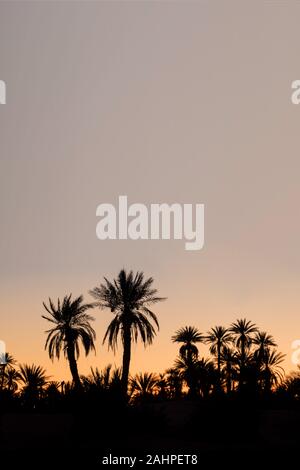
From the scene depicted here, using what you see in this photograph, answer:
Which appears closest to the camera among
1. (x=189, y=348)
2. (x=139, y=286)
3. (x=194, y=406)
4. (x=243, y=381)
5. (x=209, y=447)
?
(x=209, y=447)

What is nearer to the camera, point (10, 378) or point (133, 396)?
point (133, 396)

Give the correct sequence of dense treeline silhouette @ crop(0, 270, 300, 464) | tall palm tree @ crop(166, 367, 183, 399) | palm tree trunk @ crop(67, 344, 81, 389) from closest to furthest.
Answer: dense treeline silhouette @ crop(0, 270, 300, 464)
palm tree trunk @ crop(67, 344, 81, 389)
tall palm tree @ crop(166, 367, 183, 399)

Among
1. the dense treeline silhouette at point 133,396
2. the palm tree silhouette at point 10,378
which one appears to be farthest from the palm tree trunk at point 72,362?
the palm tree silhouette at point 10,378

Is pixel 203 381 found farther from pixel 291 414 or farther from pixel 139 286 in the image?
pixel 291 414

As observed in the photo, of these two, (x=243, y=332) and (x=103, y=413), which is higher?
(x=243, y=332)

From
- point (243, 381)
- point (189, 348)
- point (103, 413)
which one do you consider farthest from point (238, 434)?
point (189, 348)

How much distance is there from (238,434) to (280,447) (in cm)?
680

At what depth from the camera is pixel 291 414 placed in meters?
31.9

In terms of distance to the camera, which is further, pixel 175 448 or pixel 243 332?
pixel 243 332

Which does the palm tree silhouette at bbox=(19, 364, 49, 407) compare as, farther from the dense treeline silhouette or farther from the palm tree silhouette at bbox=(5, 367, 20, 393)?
the palm tree silhouette at bbox=(5, 367, 20, 393)

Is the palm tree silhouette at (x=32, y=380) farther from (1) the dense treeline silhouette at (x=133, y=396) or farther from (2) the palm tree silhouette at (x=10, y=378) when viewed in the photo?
(2) the palm tree silhouette at (x=10, y=378)

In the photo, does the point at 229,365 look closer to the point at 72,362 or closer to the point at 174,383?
the point at 174,383

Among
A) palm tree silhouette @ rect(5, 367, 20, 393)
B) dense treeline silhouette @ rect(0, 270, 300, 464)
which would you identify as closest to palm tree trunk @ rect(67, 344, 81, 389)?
dense treeline silhouette @ rect(0, 270, 300, 464)

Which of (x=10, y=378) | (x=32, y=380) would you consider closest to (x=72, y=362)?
(x=32, y=380)
